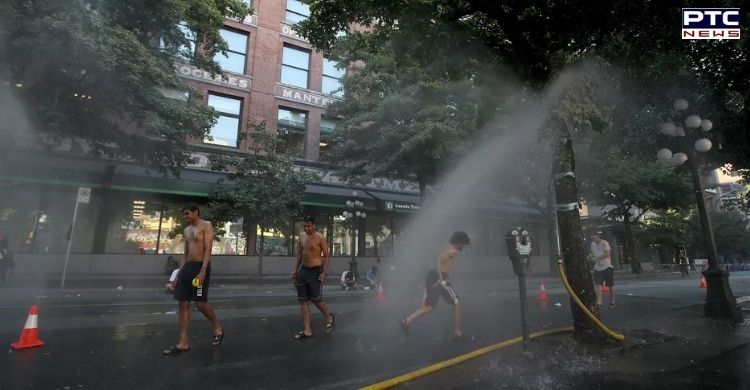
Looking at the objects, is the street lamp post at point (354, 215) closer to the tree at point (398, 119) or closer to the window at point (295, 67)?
the tree at point (398, 119)

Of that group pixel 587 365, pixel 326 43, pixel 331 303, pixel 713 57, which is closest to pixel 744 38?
pixel 713 57

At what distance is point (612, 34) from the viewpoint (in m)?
5.92

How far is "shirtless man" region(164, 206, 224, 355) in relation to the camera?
16.6 feet

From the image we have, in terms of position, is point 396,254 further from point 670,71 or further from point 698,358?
point 698,358

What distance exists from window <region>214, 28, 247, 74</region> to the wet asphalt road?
1397 centimetres

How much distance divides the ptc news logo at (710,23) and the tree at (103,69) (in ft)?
36.6

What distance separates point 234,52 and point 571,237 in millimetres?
19516

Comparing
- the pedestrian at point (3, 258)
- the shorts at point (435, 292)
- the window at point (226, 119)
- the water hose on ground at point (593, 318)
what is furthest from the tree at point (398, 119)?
the pedestrian at point (3, 258)

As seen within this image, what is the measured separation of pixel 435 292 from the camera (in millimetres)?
5875

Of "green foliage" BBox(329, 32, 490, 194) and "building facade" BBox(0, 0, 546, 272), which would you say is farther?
"building facade" BBox(0, 0, 546, 272)

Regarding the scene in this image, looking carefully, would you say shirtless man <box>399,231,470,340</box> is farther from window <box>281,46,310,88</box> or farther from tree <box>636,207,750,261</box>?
tree <box>636,207,750,261</box>

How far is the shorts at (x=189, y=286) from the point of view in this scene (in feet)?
16.6

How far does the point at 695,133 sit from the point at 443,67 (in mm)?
5027

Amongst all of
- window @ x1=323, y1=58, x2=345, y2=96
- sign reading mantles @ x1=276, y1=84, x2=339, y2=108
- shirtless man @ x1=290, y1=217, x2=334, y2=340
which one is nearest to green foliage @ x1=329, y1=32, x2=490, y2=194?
sign reading mantles @ x1=276, y1=84, x2=339, y2=108
